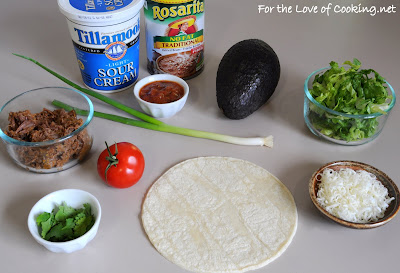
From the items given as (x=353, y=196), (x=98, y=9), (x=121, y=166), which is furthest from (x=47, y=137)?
(x=353, y=196)

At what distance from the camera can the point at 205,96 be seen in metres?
2.19

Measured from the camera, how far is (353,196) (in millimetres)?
1551

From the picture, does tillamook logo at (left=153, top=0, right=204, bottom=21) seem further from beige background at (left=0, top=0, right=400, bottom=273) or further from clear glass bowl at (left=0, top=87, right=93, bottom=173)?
clear glass bowl at (left=0, top=87, right=93, bottom=173)

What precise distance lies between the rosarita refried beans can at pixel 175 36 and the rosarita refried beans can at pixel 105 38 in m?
0.08

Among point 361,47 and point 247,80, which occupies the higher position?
point 247,80

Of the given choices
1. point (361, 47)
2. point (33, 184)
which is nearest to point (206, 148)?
point (33, 184)

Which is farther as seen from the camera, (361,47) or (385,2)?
(385,2)

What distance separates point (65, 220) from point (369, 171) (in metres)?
1.12

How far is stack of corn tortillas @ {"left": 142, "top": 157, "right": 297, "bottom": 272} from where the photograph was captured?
Result: 1.49 meters

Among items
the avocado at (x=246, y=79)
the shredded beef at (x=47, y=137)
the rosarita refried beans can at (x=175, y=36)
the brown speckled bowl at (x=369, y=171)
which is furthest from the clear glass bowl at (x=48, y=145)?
the brown speckled bowl at (x=369, y=171)

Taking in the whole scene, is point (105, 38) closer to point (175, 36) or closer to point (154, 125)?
point (175, 36)

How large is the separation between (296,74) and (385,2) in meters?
1.12

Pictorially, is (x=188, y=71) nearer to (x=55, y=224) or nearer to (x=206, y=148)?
(x=206, y=148)

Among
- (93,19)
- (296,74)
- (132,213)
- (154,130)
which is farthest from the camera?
(296,74)
